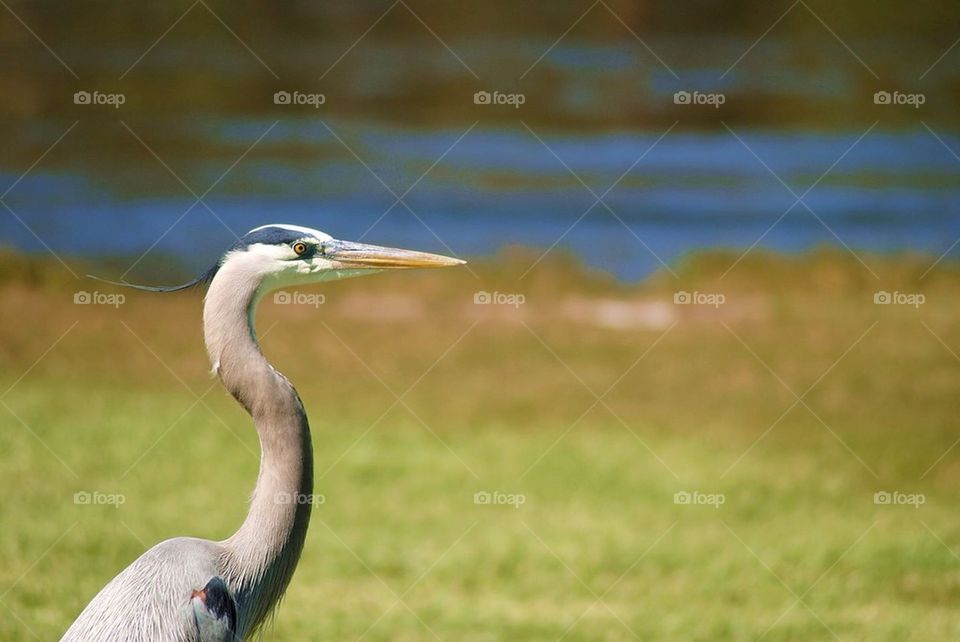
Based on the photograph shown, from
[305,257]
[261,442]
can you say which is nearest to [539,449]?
[305,257]

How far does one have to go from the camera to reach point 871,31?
18.2m

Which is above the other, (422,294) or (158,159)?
(158,159)

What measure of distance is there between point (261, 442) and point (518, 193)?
41.3 feet

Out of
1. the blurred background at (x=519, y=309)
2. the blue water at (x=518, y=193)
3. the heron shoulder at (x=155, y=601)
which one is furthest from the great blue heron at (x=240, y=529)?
the blue water at (x=518, y=193)

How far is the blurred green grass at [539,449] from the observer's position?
634 cm

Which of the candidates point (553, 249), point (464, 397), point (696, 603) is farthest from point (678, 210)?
point (696, 603)

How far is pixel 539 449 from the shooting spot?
9234mm

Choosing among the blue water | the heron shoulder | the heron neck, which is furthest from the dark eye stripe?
the blue water

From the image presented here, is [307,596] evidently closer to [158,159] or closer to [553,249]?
[553,249]

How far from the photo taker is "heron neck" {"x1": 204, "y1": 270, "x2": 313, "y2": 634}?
405cm

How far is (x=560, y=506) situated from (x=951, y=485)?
2882mm

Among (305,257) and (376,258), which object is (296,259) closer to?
(305,257)

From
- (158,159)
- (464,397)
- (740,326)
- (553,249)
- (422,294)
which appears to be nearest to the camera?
(464,397)

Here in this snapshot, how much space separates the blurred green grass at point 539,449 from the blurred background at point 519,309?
0.13 feet
